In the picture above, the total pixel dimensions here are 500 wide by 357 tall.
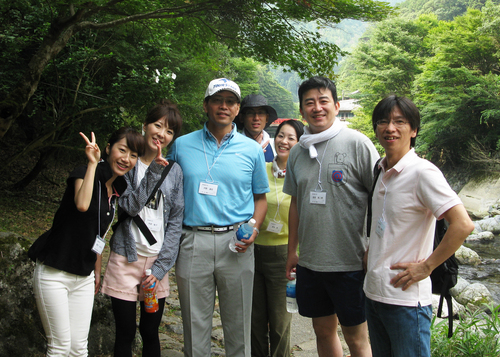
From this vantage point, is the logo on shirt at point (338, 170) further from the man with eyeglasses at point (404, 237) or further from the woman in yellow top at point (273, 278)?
the woman in yellow top at point (273, 278)

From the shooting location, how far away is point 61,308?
210 centimetres

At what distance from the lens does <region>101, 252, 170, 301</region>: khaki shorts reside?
230 cm

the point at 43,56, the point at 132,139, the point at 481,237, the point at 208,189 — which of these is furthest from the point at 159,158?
the point at 481,237

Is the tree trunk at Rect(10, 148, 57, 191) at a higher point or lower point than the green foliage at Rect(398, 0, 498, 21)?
lower

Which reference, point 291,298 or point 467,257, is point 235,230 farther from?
point 467,257

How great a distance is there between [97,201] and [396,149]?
174 cm

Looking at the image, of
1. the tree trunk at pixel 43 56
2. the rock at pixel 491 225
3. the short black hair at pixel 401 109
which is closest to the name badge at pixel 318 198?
the short black hair at pixel 401 109

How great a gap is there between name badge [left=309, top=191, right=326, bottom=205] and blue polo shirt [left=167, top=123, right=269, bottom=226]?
0.45 m

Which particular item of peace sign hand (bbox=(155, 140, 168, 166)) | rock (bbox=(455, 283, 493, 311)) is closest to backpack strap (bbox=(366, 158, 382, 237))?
peace sign hand (bbox=(155, 140, 168, 166))

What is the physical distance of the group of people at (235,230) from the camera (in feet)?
6.13

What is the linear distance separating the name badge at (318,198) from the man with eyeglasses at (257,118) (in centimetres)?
123

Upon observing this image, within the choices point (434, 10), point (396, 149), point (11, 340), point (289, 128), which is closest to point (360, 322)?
point (396, 149)

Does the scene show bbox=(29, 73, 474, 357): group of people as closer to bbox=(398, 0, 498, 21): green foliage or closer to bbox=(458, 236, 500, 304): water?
bbox=(458, 236, 500, 304): water

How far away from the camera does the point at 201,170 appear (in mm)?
2559
